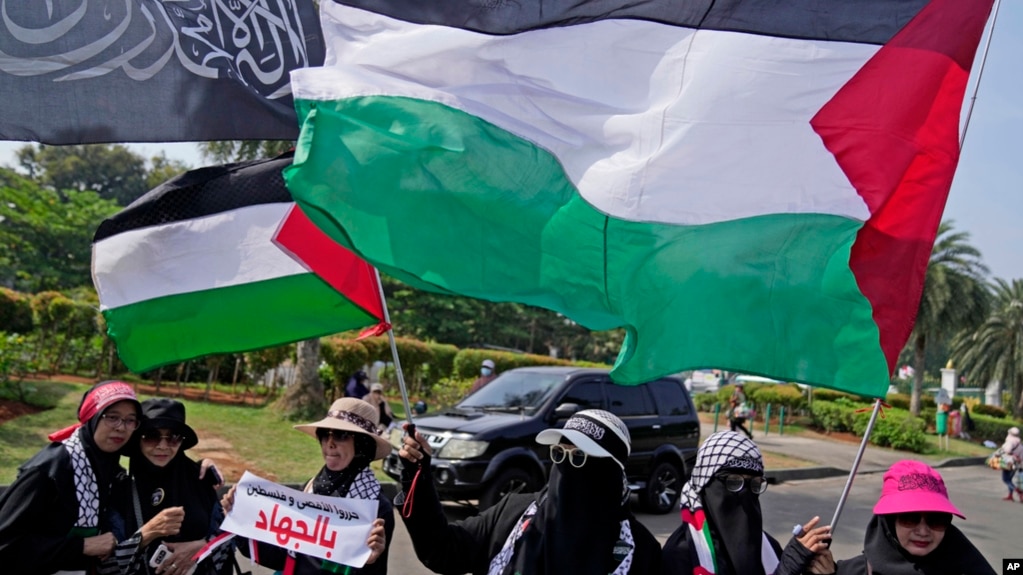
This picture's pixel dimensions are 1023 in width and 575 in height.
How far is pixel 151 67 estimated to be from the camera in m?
4.48

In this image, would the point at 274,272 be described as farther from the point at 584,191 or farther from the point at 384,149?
the point at 584,191

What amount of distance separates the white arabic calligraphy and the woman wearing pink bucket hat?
355 centimetres

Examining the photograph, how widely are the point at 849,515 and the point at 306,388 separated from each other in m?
9.94

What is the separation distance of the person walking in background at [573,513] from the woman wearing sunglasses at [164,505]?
3.72ft

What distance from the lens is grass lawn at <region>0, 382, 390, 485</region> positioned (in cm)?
1140

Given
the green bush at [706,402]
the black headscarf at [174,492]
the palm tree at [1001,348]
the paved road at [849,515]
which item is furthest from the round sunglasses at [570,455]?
the palm tree at [1001,348]

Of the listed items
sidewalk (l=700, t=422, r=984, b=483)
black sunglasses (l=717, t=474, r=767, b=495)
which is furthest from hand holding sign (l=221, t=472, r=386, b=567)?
sidewalk (l=700, t=422, r=984, b=483)

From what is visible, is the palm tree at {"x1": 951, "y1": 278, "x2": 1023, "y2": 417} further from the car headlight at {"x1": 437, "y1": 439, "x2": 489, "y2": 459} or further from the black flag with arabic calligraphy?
the black flag with arabic calligraphy

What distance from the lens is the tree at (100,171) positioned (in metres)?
61.0

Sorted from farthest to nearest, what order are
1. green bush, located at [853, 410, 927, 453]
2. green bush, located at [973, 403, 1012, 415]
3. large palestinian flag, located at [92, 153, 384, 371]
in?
green bush, located at [973, 403, 1012, 415] → green bush, located at [853, 410, 927, 453] → large palestinian flag, located at [92, 153, 384, 371]

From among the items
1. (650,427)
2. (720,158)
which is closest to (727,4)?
(720,158)

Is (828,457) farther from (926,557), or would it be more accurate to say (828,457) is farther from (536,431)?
(926,557)

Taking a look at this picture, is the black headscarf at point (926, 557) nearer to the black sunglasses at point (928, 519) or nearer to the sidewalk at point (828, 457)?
the black sunglasses at point (928, 519)

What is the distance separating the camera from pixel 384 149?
146 inches
